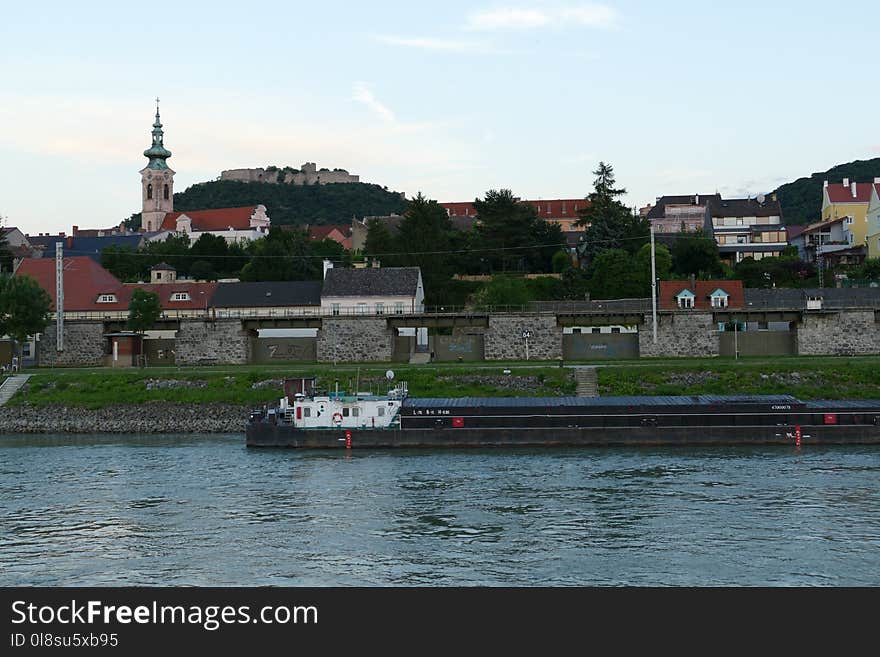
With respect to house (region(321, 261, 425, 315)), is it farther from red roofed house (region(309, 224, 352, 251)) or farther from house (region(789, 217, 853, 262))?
red roofed house (region(309, 224, 352, 251))

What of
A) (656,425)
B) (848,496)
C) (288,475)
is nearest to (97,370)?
(288,475)

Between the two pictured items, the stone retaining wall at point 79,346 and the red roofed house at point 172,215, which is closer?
the stone retaining wall at point 79,346

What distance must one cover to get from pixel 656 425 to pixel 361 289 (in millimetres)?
42790

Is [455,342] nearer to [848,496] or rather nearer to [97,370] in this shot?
[97,370]

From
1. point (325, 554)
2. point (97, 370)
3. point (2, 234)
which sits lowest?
point (325, 554)

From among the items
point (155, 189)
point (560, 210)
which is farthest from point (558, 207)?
point (155, 189)

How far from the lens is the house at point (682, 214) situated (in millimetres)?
126312

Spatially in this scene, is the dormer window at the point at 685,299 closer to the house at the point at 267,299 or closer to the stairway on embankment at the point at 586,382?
the stairway on embankment at the point at 586,382

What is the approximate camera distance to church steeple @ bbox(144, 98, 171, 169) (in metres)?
177

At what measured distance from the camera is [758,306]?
8019 centimetres

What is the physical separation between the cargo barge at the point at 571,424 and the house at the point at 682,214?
73977mm

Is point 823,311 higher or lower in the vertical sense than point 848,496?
higher

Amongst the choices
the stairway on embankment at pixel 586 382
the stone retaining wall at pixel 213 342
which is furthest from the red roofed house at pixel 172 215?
the stairway on embankment at pixel 586 382
